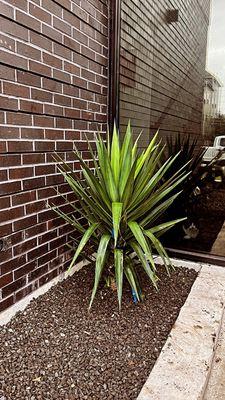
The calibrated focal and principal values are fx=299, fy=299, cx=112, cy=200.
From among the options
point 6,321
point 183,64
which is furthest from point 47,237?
point 183,64

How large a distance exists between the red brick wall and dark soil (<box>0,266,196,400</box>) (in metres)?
0.20

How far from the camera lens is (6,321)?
165 centimetres

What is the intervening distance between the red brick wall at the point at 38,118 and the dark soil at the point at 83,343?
0.20 metres

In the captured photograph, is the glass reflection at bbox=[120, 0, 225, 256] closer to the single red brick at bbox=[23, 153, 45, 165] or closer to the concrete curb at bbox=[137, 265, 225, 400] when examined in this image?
the concrete curb at bbox=[137, 265, 225, 400]

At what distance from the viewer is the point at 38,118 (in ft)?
5.85

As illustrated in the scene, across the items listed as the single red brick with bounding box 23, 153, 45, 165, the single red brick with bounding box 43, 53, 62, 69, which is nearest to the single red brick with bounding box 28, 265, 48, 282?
the single red brick with bounding box 23, 153, 45, 165

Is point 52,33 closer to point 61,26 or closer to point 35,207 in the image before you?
point 61,26

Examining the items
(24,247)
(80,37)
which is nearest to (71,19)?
(80,37)

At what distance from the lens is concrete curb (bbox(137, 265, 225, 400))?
3.84ft

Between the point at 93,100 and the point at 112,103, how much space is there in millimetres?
252

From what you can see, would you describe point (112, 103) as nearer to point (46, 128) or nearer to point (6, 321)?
point (46, 128)

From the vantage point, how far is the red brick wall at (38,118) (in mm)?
1560

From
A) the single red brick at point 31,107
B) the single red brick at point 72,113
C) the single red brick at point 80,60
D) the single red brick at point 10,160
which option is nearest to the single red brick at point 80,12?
the single red brick at point 80,60

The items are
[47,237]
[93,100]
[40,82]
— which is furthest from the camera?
[93,100]
